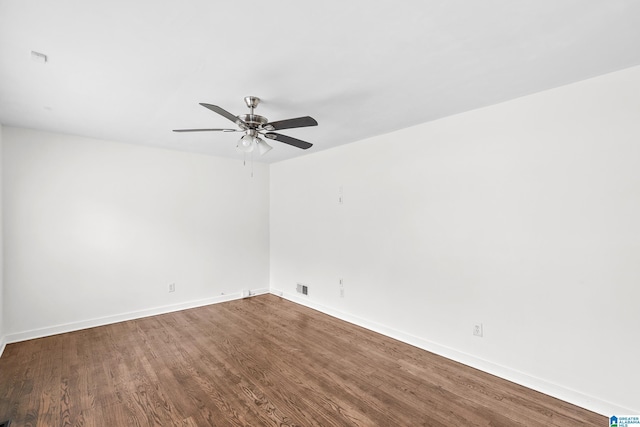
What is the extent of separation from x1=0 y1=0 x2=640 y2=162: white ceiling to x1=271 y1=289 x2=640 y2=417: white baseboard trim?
244cm

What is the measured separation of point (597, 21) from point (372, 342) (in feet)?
10.7

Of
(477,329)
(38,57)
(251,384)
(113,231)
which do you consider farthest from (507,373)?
(113,231)

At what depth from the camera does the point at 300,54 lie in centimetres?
185

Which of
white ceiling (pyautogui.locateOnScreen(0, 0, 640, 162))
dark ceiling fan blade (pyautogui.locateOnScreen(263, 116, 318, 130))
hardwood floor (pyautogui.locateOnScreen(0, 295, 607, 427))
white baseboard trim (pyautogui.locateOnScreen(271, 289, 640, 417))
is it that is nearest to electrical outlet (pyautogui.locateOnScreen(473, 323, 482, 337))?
white baseboard trim (pyautogui.locateOnScreen(271, 289, 640, 417))

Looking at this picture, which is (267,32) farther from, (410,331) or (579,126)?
(410,331)

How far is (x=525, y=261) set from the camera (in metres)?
2.50

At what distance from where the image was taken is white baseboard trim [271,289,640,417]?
2119 mm

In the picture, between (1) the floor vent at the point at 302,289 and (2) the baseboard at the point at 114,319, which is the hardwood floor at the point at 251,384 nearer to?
(2) the baseboard at the point at 114,319

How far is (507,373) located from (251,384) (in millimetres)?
2286

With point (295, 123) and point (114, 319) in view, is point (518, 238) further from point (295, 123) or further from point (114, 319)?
point (114, 319)

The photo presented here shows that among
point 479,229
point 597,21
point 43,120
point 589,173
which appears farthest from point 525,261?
point 43,120

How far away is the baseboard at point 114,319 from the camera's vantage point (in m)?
3.36

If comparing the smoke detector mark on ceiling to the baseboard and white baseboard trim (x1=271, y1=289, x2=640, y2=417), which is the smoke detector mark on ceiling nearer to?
the baseboard

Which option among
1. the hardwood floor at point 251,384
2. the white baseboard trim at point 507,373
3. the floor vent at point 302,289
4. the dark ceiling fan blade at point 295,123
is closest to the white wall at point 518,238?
the white baseboard trim at point 507,373
